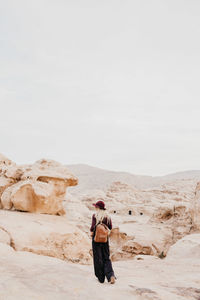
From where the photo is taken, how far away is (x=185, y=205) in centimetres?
1642

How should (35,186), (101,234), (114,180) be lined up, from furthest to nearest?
1. (114,180)
2. (35,186)
3. (101,234)

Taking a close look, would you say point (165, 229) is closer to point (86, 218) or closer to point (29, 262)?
point (86, 218)

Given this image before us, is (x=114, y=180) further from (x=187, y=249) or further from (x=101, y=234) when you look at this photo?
(x=101, y=234)

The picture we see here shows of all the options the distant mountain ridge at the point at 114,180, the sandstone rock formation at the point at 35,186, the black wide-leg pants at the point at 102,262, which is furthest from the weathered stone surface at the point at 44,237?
the distant mountain ridge at the point at 114,180

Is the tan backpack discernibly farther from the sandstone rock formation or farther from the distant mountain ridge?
the distant mountain ridge

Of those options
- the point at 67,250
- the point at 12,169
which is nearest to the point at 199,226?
the point at 67,250

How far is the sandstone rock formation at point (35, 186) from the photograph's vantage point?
11.3m

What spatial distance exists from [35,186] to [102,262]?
22.4 ft

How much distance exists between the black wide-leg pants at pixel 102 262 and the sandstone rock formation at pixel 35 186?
650 cm

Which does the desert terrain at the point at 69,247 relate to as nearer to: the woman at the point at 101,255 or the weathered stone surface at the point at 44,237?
the weathered stone surface at the point at 44,237

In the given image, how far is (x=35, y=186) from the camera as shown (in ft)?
37.5

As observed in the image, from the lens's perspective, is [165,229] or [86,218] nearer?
[165,229]

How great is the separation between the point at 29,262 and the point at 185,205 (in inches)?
476

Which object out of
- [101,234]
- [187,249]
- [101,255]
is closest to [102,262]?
[101,255]
